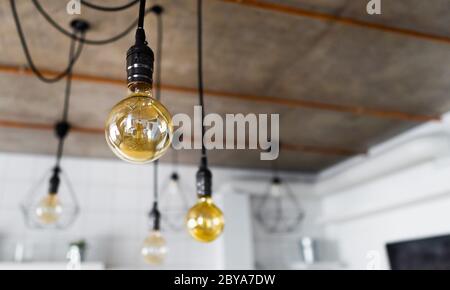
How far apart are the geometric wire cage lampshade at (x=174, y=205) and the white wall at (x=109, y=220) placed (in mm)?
102

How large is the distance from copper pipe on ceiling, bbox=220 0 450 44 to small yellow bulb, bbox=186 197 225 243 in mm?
1092

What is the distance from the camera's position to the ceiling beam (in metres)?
3.52

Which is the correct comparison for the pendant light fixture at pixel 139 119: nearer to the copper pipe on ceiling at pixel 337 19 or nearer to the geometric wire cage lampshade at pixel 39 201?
the copper pipe on ceiling at pixel 337 19

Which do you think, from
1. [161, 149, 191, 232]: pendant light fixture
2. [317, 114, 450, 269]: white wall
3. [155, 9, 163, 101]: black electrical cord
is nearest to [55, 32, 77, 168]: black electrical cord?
[155, 9, 163, 101]: black electrical cord

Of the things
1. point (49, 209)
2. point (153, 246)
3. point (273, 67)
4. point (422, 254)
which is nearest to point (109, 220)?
point (153, 246)

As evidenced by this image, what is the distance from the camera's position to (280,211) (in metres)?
5.06

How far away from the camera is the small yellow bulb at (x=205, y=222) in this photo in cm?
163

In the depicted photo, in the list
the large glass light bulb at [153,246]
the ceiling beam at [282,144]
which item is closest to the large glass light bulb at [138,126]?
A: the large glass light bulb at [153,246]

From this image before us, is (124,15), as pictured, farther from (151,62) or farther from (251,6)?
(151,62)

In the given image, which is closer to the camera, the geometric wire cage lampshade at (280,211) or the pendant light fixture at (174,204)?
the pendant light fixture at (174,204)

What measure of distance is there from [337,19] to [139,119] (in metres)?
1.65

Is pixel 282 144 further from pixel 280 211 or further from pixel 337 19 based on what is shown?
pixel 337 19

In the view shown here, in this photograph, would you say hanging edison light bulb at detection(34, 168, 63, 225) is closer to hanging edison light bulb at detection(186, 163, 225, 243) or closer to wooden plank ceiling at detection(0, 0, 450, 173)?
wooden plank ceiling at detection(0, 0, 450, 173)

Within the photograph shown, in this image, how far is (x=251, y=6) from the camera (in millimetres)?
2074
